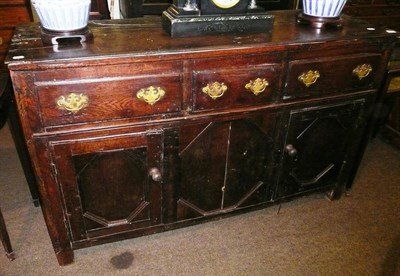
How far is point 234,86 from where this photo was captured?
1.35 m

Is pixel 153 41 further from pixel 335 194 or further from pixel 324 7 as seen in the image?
pixel 335 194

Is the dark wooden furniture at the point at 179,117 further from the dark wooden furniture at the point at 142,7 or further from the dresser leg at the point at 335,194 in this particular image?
the dark wooden furniture at the point at 142,7

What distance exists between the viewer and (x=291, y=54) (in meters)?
1.38

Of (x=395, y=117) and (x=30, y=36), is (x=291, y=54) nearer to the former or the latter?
(x=30, y=36)

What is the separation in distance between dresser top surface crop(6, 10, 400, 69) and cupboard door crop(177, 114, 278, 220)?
0.32 m

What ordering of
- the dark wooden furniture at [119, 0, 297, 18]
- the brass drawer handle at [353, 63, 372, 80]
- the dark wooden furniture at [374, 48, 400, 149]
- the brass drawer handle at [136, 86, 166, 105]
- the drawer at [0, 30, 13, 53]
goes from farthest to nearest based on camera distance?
the drawer at [0, 30, 13, 53]
the dark wooden furniture at [374, 48, 400, 149]
the dark wooden furniture at [119, 0, 297, 18]
the brass drawer handle at [353, 63, 372, 80]
the brass drawer handle at [136, 86, 166, 105]

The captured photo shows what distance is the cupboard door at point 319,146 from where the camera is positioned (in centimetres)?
160

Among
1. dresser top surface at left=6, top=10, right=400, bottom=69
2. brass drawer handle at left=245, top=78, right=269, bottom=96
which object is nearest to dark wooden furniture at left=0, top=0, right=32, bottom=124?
dresser top surface at left=6, top=10, right=400, bottom=69

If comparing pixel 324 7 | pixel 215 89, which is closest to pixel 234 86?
pixel 215 89

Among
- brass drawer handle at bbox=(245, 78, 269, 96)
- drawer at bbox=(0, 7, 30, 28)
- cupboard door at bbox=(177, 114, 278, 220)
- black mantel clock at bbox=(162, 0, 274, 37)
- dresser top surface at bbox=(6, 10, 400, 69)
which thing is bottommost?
cupboard door at bbox=(177, 114, 278, 220)

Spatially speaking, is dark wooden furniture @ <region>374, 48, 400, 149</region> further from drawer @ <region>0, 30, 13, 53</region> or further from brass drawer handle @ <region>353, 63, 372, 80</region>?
drawer @ <region>0, 30, 13, 53</region>

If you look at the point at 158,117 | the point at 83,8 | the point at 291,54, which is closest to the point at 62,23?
the point at 83,8

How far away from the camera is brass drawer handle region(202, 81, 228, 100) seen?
1.31 meters

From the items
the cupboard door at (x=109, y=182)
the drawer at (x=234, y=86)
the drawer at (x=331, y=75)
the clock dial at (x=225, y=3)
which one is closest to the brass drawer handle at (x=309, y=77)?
the drawer at (x=331, y=75)
